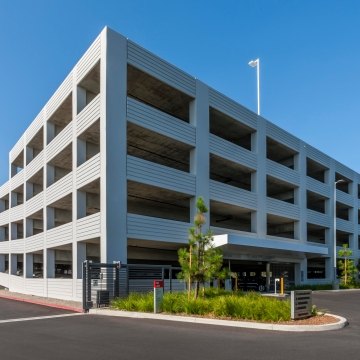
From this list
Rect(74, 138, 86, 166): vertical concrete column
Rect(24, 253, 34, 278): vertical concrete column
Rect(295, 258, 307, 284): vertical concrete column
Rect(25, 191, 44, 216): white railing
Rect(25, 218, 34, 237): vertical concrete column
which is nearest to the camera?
Rect(74, 138, 86, 166): vertical concrete column

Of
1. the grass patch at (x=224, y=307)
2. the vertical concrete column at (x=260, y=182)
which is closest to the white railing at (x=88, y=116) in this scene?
the grass patch at (x=224, y=307)

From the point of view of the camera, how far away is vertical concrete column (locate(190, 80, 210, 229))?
29.6m

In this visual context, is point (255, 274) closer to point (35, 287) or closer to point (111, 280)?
point (35, 287)

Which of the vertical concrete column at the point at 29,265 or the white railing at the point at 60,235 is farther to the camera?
the vertical concrete column at the point at 29,265

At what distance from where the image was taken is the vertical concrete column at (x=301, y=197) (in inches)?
1575

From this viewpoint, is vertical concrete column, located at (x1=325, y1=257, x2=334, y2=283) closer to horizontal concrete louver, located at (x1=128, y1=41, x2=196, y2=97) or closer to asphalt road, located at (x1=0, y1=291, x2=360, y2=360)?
horizontal concrete louver, located at (x1=128, y1=41, x2=196, y2=97)

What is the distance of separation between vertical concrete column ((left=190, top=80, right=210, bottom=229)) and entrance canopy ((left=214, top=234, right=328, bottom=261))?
2512mm

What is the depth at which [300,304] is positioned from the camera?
15031 millimetres

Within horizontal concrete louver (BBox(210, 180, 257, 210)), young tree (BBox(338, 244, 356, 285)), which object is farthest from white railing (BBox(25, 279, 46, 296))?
young tree (BBox(338, 244, 356, 285))

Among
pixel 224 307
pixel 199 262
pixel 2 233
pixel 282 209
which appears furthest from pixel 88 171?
pixel 2 233

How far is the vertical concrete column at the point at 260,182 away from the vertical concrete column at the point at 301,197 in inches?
240

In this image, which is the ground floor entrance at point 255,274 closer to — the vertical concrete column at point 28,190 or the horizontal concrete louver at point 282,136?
the horizontal concrete louver at point 282,136

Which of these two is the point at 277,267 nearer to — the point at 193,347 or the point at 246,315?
the point at 246,315

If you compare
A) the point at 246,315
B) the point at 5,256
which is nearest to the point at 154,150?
the point at 246,315
